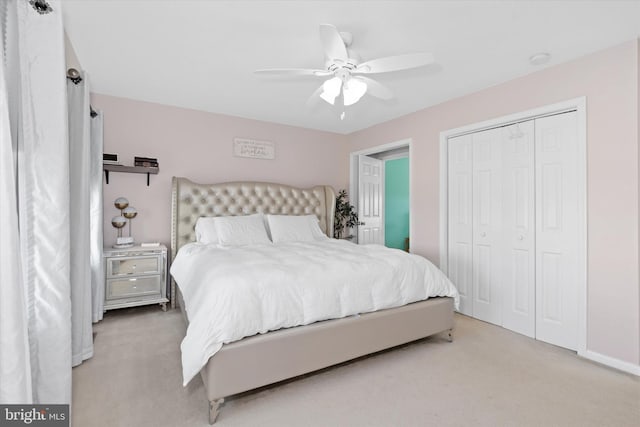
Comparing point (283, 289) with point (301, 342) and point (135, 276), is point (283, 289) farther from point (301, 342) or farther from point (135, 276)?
point (135, 276)

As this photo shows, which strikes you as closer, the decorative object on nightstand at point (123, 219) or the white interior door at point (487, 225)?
the white interior door at point (487, 225)

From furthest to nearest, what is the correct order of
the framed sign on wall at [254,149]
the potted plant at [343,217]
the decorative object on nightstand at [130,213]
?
the potted plant at [343,217] → the framed sign on wall at [254,149] → the decorative object on nightstand at [130,213]

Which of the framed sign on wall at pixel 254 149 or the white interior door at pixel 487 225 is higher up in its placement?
the framed sign on wall at pixel 254 149

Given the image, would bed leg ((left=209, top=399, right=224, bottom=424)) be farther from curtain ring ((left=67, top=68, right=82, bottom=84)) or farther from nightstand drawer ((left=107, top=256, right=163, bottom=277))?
curtain ring ((left=67, top=68, right=82, bottom=84))

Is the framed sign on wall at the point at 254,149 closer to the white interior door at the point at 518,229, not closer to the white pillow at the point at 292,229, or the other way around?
the white pillow at the point at 292,229

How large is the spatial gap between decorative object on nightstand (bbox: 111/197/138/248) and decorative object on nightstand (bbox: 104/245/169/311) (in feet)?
0.31

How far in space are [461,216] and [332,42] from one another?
246cm

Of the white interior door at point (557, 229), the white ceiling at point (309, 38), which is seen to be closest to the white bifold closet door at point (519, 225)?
the white interior door at point (557, 229)

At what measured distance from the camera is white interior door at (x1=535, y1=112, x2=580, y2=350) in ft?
8.50

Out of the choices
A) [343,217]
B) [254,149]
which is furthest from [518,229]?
[254,149]

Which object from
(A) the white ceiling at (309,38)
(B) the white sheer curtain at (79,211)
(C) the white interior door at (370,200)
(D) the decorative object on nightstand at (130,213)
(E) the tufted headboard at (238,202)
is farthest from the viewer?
(C) the white interior door at (370,200)

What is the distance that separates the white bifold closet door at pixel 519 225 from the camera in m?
2.64

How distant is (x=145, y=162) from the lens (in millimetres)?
3570

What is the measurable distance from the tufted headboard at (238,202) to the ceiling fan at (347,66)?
6.86 ft
